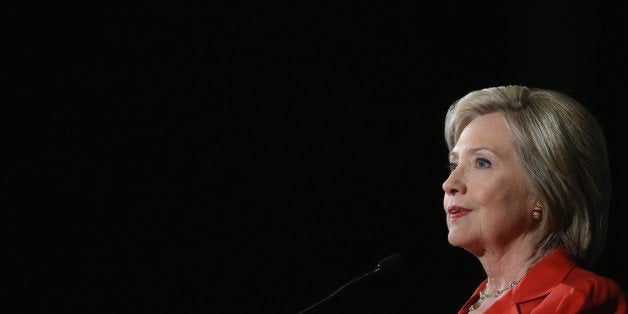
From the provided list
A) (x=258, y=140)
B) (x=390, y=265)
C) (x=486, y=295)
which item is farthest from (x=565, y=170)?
(x=258, y=140)

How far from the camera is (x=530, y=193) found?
6.59 feet

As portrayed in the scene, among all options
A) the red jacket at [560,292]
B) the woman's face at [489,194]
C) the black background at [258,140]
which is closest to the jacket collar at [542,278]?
the red jacket at [560,292]

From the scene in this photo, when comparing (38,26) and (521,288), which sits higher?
(38,26)

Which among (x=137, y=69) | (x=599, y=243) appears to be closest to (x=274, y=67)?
(x=137, y=69)

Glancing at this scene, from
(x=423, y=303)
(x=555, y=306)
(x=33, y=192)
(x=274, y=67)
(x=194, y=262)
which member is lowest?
(x=423, y=303)

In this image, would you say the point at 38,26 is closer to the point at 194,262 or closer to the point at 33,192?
the point at 33,192

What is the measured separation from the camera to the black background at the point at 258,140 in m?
3.26

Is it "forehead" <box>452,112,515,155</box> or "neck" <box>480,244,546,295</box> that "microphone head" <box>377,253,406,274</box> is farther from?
"forehead" <box>452,112,515,155</box>

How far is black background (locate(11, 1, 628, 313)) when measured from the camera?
3.26 m

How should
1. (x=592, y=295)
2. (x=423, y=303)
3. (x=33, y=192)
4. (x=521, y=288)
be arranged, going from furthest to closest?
(x=423, y=303) → (x=33, y=192) → (x=521, y=288) → (x=592, y=295)

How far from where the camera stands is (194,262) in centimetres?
341

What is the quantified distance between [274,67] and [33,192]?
3.95 feet

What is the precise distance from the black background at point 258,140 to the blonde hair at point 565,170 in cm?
111

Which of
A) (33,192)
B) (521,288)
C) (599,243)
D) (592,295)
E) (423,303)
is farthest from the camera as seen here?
(423,303)
